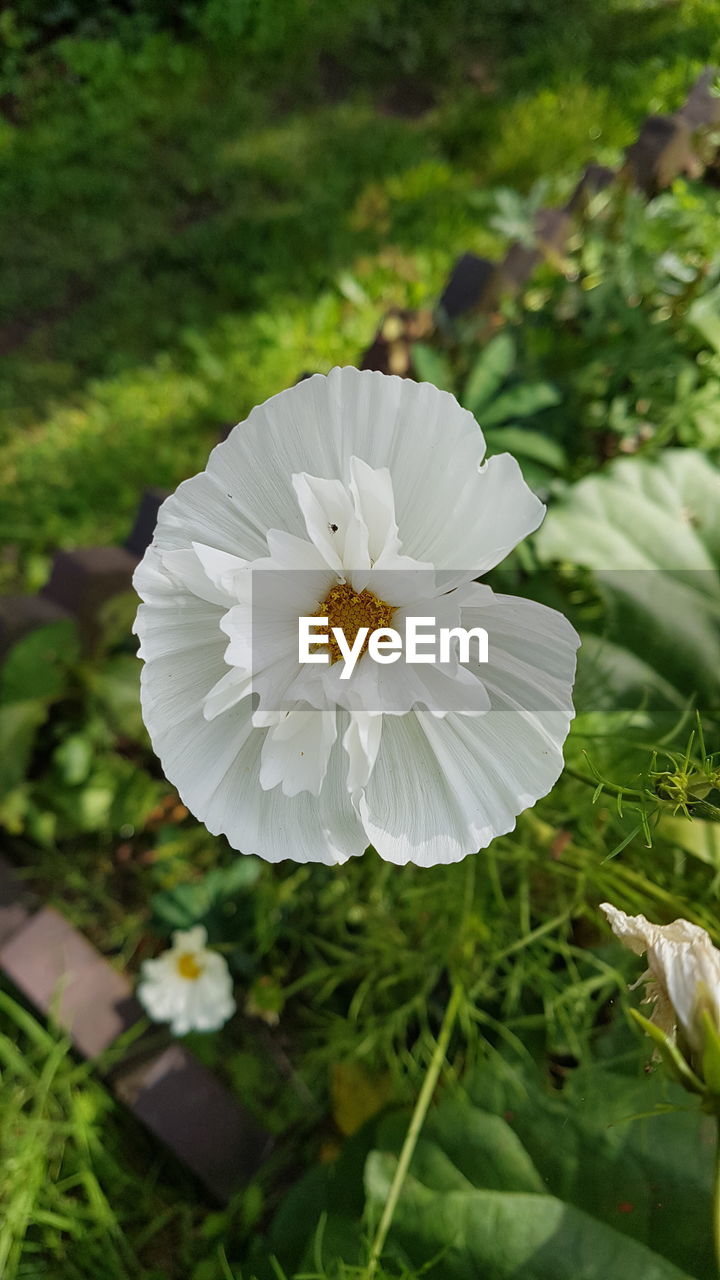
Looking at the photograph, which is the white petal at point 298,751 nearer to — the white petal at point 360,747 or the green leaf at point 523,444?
the white petal at point 360,747

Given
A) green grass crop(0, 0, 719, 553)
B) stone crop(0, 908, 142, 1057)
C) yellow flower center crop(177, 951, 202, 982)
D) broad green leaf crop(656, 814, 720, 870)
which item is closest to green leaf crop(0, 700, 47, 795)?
stone crop(0, 908, 142, 1057)

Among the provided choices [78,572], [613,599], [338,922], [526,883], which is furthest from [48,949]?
[613,599]

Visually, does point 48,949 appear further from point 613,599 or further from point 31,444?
point 31,444

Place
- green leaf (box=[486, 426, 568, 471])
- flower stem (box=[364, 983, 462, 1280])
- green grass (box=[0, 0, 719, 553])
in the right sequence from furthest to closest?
1. green grass (box=[0, 0, 719, 553])
2. green leaf (box=[486, 426, 568, 471])
3. flower stem (box=[364, 983, 462, 1280])

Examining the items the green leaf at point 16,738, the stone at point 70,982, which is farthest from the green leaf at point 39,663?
the stone at point 70,982

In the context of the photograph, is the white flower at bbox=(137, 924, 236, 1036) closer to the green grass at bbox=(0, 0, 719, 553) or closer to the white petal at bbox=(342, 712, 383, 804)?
the white petal at bbox=(342, 712, 383, 804)

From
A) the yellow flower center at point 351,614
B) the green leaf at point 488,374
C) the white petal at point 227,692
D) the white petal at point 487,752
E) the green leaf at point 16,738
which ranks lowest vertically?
the green leaf at point 16,738
